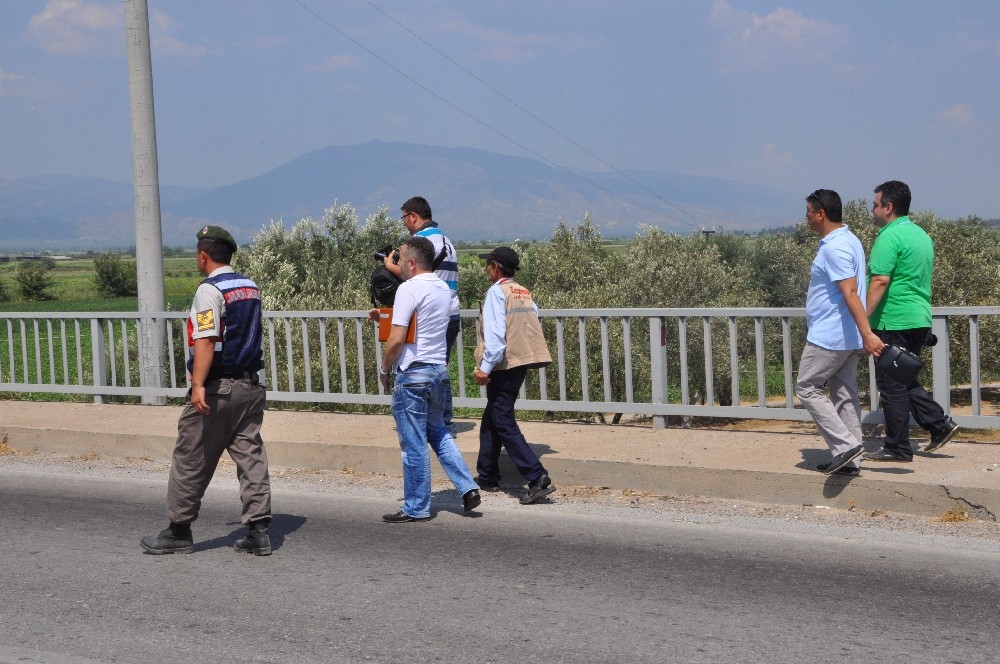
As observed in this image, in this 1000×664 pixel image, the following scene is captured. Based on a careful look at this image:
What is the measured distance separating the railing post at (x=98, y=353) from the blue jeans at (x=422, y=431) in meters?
6.41

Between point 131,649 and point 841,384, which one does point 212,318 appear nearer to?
point 131,649

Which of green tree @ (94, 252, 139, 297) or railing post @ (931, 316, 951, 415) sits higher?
green tree @ (94, 252, 139, 297)

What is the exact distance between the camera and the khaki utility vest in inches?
300

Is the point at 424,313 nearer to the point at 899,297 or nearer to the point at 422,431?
the point at 422,431

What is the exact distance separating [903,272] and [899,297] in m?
0.17

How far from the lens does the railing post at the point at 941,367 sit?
8.20 meters

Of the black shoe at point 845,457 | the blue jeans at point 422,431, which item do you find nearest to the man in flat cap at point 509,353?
the blue jeans at point 422,431

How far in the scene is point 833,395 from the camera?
7.45 metres

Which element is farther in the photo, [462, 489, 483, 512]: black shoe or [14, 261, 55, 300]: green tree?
[14, 261, 55, 300]: green tree

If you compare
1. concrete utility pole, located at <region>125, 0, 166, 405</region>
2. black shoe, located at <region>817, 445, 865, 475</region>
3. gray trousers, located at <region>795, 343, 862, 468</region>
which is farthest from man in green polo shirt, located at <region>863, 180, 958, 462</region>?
concrete utility pole, located at <region>125, 0, 166, 405</region>

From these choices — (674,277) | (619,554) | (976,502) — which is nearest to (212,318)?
(619,554)

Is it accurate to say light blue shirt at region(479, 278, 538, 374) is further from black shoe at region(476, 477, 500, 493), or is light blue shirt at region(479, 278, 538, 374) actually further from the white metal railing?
the white metal railing

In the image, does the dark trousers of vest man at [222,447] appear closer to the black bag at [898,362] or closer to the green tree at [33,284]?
the black bag at [898,362]

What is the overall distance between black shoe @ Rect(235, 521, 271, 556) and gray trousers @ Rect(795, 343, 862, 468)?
351cm
